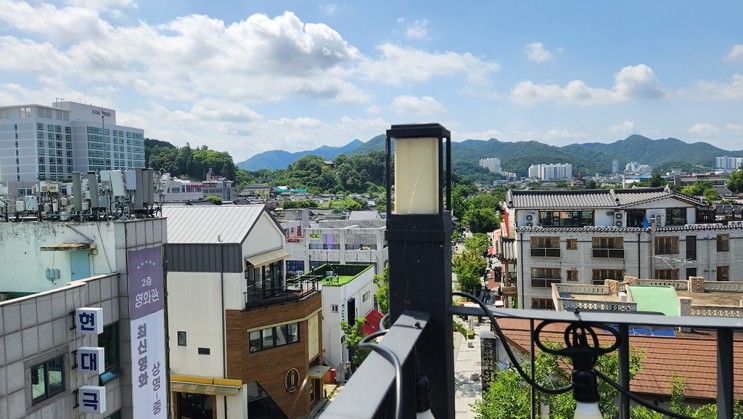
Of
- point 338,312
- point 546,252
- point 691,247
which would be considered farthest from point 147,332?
point 691,247

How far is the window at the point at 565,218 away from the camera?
85.4 feet

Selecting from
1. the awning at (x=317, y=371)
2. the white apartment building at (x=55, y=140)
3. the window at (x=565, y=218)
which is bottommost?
the awning at (x=317, y=371)

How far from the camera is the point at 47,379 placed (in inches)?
385

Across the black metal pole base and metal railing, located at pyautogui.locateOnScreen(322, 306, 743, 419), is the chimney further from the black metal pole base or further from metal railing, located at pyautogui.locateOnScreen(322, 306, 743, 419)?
the black metal pole base

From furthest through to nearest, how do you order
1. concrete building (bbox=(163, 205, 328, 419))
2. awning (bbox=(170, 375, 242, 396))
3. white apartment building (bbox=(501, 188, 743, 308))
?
1. white apartment building (bbox=(501, 188, 743, 308))
2. concrete building (bbox=(163, 205, 328, 419))
3. awning (bbox=(170, 375, 242, 396))

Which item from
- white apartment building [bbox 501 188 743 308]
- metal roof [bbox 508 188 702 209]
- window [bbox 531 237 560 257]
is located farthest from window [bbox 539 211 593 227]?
window [bbox 531 237 560 257]

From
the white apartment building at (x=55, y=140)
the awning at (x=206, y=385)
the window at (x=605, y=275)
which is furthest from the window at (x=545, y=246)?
the white apartment building at (x=55, y=140)

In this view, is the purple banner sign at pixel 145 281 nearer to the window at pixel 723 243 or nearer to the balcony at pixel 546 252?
the balcony at pixel 546 252

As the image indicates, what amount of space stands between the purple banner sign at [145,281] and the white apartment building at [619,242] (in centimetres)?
1821

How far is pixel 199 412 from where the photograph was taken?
18000mm

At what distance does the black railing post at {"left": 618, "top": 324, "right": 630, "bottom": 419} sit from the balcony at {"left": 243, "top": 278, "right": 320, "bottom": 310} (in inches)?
626

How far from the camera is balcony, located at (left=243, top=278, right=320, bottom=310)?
17.5m

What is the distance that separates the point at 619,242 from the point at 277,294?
1662cm

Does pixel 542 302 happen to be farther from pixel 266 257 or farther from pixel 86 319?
pixel 86 319
